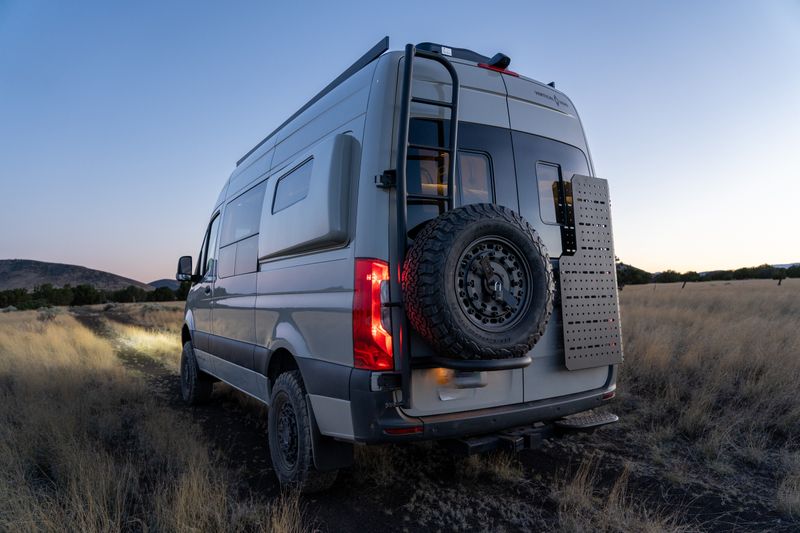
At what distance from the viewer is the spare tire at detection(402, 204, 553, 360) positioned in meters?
2.60

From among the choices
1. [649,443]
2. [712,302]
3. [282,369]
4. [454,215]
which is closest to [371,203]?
[454,215]

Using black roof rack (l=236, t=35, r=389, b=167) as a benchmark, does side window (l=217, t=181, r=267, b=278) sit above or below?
below

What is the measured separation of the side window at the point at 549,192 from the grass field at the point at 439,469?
183cm

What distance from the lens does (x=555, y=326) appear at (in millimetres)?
3463

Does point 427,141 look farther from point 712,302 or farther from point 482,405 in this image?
point 712,302

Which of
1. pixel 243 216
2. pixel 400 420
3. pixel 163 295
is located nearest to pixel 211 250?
pixel 243 216

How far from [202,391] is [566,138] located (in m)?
5.34

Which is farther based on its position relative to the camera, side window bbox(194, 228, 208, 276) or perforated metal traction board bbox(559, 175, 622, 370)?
side window bbox(194, 228, 208, 276)

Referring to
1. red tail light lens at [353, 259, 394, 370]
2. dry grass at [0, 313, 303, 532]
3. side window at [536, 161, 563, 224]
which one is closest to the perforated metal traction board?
side window at [536, 161, 563, 224]

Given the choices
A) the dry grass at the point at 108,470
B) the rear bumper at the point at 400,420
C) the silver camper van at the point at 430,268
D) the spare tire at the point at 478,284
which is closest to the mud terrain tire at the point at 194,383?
the dry grass at the point at 108,470

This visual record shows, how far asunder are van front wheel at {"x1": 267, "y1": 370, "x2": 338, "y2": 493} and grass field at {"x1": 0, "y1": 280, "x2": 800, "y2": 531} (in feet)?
0.49

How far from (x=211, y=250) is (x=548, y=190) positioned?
422cm

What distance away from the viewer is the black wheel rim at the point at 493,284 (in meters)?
2.74

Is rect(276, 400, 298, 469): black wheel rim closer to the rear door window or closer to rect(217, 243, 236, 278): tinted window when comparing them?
the rear door window
